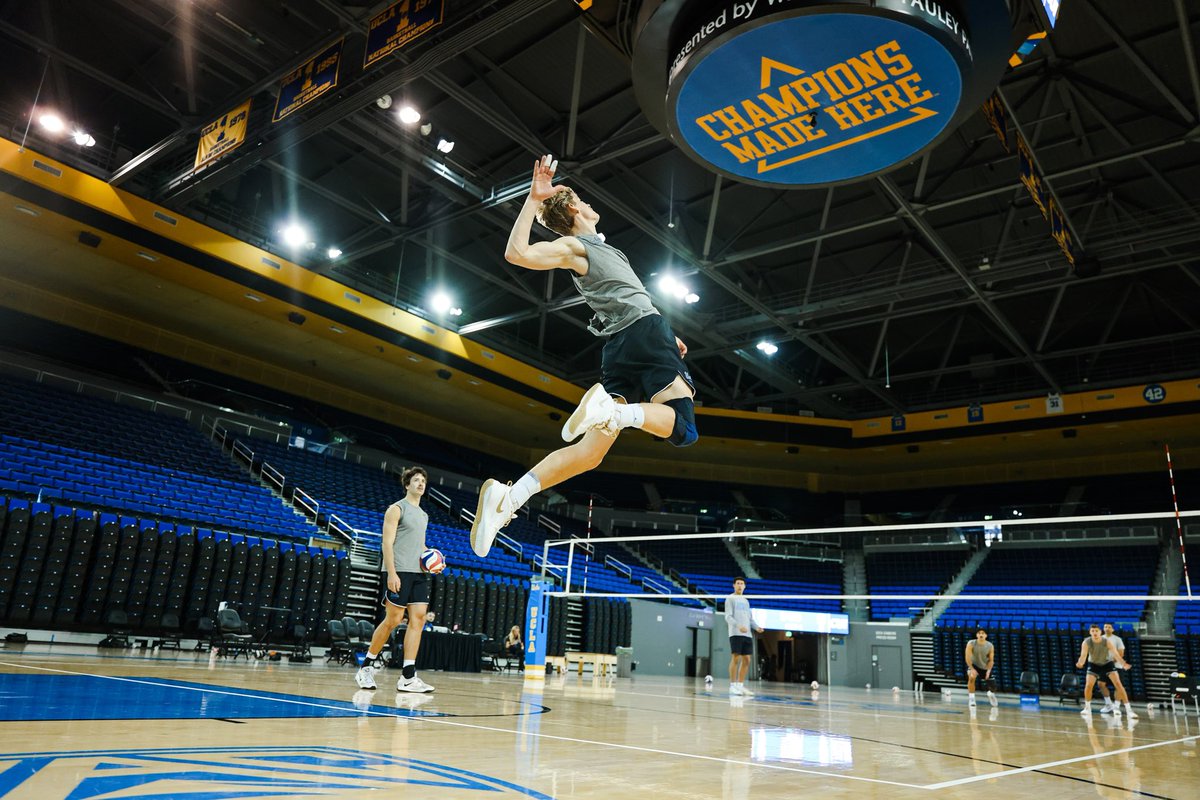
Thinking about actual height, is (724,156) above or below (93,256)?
below

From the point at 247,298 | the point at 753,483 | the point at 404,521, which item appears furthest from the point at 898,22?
the point at 753,483

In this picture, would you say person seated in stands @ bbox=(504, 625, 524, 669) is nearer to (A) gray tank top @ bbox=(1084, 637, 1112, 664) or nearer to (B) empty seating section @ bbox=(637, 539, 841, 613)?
(B) empty seating section @ bbox=(637, 539, 841, 613)

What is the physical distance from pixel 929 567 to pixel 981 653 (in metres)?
11.5

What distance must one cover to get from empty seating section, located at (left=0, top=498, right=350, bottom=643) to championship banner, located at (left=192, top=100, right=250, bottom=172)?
571 cm

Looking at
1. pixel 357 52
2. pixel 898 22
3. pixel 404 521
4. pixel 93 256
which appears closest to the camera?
pixel 898 22

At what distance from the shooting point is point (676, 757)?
3.15m

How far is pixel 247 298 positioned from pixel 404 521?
12855 mm

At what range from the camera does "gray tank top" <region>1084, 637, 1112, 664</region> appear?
11109 millimetres

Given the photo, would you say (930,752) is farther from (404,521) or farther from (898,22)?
(898,22)

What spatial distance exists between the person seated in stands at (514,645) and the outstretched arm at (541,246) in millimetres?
13049

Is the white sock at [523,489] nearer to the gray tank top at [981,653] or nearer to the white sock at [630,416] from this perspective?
the white sock at [630,416]

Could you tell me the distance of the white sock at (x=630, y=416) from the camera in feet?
10.3

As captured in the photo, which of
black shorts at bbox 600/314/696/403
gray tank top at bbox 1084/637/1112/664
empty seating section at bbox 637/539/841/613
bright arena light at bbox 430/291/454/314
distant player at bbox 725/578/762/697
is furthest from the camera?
empty seating section at bbox 637/539/841/613

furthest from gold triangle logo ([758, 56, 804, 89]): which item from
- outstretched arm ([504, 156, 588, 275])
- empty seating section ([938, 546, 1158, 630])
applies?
empty seating section ([938, 546, 1158, 630])
